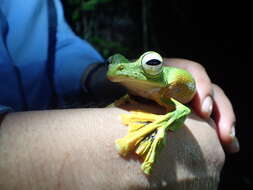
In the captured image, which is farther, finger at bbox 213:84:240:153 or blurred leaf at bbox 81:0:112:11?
blurred leaf at bbox 81:0:112:11

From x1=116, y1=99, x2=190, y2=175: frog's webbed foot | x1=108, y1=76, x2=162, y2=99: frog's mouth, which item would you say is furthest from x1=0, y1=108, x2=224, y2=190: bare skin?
x1=108, y1=76, x2=162, y2=99: frog's mouth

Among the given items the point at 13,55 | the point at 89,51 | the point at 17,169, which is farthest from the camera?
the point at 89,51

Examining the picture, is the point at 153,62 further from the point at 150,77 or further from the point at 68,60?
the point at 68,60

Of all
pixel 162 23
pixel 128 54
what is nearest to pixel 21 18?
pixel 128 54

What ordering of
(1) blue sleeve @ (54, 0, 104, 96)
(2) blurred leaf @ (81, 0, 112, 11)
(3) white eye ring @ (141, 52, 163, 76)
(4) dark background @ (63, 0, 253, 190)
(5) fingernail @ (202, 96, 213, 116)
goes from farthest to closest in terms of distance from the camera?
(4) dark background @ (63, 0, 253, 190) → (2) blurred leaf @ (81, 0, 112, 11) → (1) blue sleeve @ (54, 0, 104, 96) → (5) fingernail @ (202, 96, 213, 116) → (3) white eye ring @ (141, 52, 163, 76)

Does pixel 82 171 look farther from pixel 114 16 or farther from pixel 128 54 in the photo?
pixel 114 16

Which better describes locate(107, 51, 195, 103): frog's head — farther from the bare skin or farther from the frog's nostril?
the bare skin

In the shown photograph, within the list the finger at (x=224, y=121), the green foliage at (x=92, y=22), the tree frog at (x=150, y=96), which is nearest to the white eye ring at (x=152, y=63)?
the tree frog at (x=150, y=96)

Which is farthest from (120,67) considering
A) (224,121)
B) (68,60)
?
(68,60)

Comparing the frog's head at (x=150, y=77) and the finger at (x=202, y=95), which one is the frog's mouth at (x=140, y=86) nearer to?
the frog's head at (x=150, y=77)
